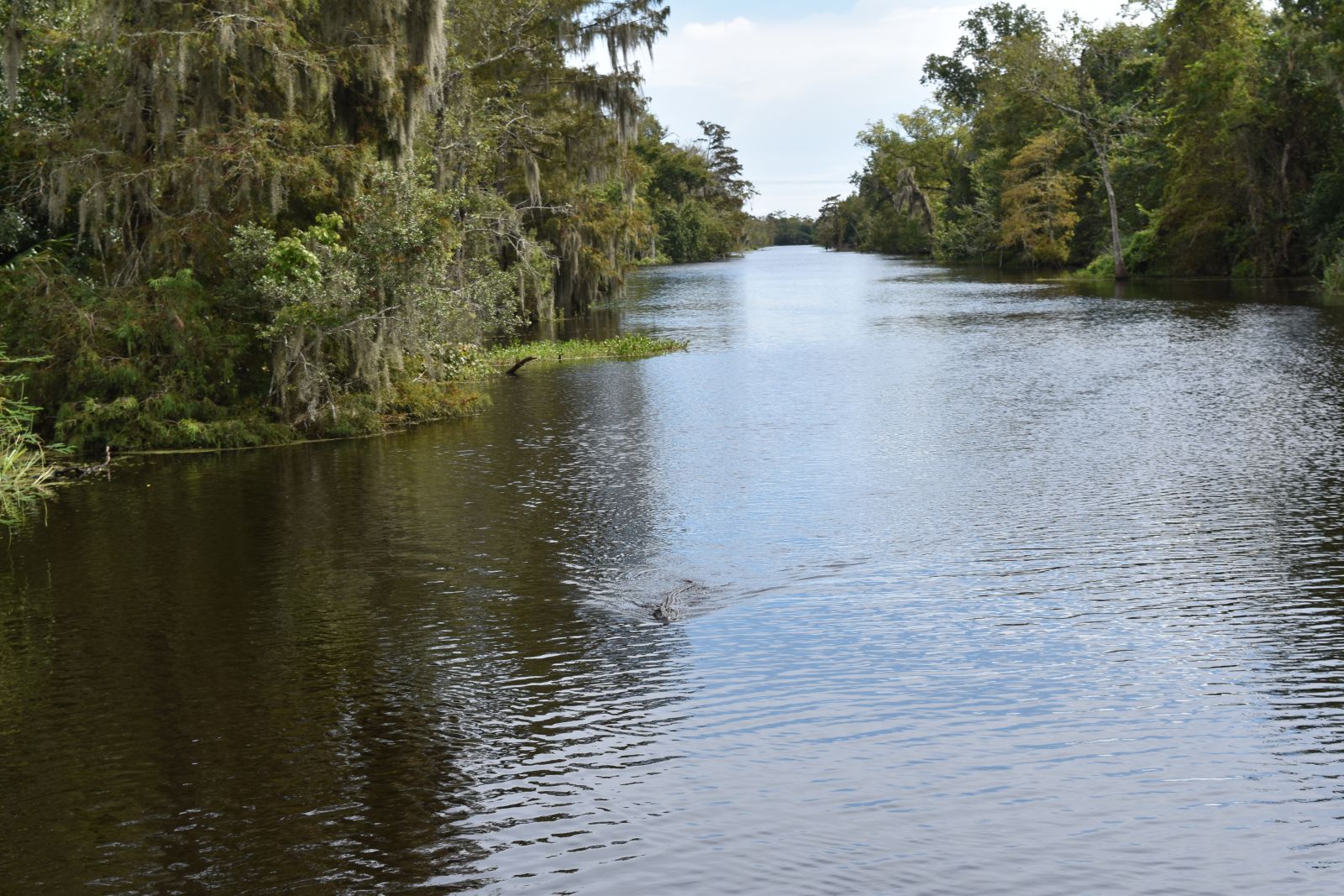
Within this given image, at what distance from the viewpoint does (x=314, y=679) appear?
30.9 ft

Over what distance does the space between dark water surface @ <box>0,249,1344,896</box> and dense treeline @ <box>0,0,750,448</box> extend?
142 cm

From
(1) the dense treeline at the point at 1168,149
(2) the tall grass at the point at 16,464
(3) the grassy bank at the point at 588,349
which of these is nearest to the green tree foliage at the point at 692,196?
(1) the dense treeline at the point at 1168,149

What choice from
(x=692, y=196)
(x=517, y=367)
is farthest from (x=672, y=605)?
(x=692, y=196)

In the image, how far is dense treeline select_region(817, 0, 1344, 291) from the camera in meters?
43.9

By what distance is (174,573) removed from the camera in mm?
12555

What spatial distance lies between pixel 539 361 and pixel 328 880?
86.1ft

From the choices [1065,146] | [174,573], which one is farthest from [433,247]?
[1065,146]

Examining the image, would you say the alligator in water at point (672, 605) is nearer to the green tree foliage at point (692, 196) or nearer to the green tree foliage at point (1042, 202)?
the green tree foliage at point (1042, 202)

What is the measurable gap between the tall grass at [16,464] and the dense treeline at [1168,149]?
1431 inches

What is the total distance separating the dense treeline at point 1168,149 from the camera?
43938 millimetres

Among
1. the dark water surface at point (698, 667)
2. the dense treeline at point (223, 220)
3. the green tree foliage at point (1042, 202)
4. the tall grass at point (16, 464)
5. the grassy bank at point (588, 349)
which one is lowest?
the dark water surface at point (698, 667)

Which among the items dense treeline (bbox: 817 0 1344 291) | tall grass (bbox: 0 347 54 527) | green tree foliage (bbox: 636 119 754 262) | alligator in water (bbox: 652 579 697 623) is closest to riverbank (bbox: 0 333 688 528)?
tall grass (bbox: 0 347 54 527)

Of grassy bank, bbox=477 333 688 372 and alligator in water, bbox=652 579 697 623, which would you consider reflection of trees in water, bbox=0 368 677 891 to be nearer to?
alligator in water, bbox=652 579 697 623

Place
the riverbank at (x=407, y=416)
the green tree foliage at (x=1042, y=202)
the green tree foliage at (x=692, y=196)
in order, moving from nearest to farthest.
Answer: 1. the riverbank at (x=407, y=416)
2. the green tree foliage at (x=1042, y=202)
3. the green tree foliage at (x=692, y=196)
